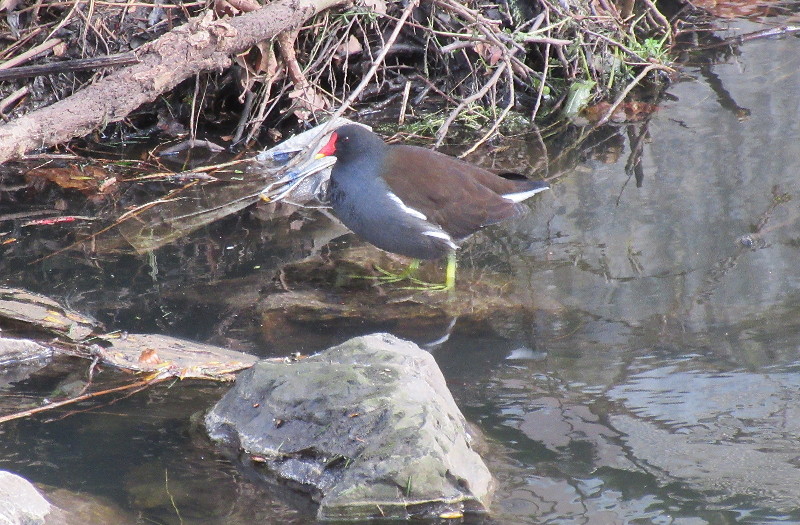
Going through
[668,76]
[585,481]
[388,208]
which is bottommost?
[585,481]

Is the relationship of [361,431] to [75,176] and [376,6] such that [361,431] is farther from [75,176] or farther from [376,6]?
[376,6]

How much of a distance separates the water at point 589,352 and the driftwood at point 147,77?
0.91 metres

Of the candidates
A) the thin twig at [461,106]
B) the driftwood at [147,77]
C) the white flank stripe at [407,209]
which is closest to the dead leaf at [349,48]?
the driftwood at [147,77]

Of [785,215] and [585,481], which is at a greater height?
[785,215]

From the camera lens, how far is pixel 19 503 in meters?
2.12

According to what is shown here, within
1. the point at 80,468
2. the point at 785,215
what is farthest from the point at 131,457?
the point at 785,215

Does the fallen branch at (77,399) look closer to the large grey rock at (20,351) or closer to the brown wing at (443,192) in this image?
the large grey rock at (20,351)

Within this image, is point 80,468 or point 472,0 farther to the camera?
point 472,0

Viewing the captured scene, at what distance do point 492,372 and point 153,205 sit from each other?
7.63ft

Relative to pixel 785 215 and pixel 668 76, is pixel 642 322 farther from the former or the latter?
pixel 668 76

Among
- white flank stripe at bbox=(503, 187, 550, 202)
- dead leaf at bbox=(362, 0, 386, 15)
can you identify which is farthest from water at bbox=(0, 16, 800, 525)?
dead leaf at bbox=(362, 0, 386, 15)

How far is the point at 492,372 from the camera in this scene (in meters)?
3.07

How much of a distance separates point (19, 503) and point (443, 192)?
2236mm

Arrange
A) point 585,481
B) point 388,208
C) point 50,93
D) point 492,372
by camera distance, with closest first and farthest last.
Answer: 1. point 585,481
2. point 492,372
3. point 388,208
4. point 50,93
